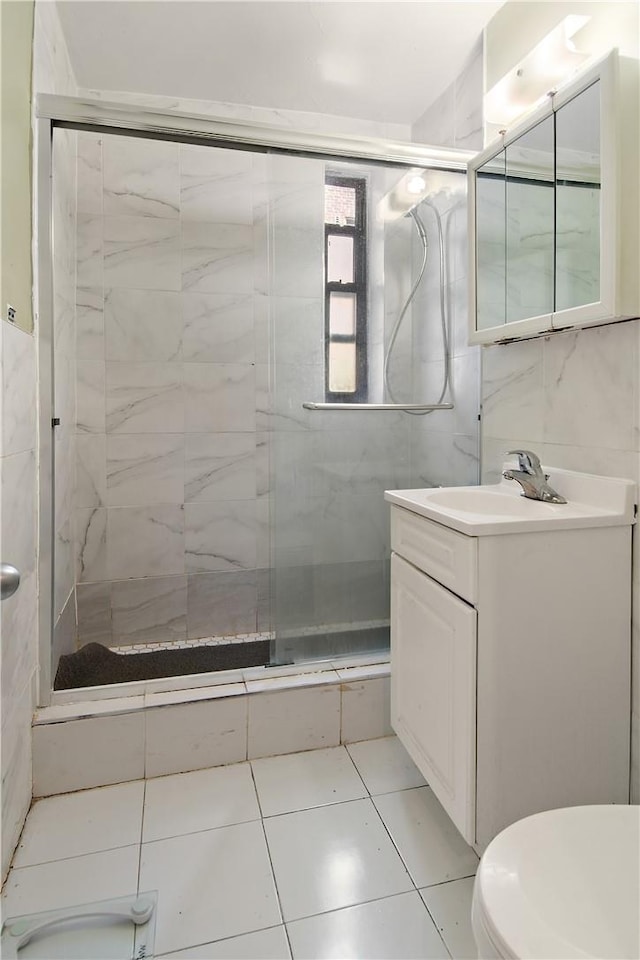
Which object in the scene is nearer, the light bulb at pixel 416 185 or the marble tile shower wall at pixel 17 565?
the marble tile shower wall at pixel 17 565

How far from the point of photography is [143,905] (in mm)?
1200

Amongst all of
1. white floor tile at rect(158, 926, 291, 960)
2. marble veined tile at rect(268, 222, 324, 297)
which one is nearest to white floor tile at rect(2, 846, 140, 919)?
white floor tile at rect(158, 926, 291, 960)

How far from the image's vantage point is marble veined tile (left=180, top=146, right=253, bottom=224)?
249cm

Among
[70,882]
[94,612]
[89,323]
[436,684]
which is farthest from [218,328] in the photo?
[70,882]

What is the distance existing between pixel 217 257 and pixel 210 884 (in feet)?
7.63

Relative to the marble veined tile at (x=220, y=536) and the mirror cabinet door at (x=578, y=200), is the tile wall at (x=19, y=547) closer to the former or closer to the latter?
the marble veined tile at (x=220, y=536)

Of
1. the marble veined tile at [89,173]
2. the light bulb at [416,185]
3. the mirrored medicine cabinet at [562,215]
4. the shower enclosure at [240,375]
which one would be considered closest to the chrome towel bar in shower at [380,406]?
the shower enclosure at [240,375]

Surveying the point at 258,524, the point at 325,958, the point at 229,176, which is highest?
the point at 229,176

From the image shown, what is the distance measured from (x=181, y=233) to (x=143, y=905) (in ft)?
7.92

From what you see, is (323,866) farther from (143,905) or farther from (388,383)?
(388,383)

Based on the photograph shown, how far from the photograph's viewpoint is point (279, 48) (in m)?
2.09

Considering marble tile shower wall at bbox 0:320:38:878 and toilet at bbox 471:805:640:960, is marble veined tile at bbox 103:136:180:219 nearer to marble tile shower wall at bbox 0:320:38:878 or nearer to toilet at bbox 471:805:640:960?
marble tile shower wall at bbox 0:320:38:878

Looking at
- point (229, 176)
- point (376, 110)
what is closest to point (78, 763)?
point (229, 176)

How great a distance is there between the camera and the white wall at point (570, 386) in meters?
1.36
